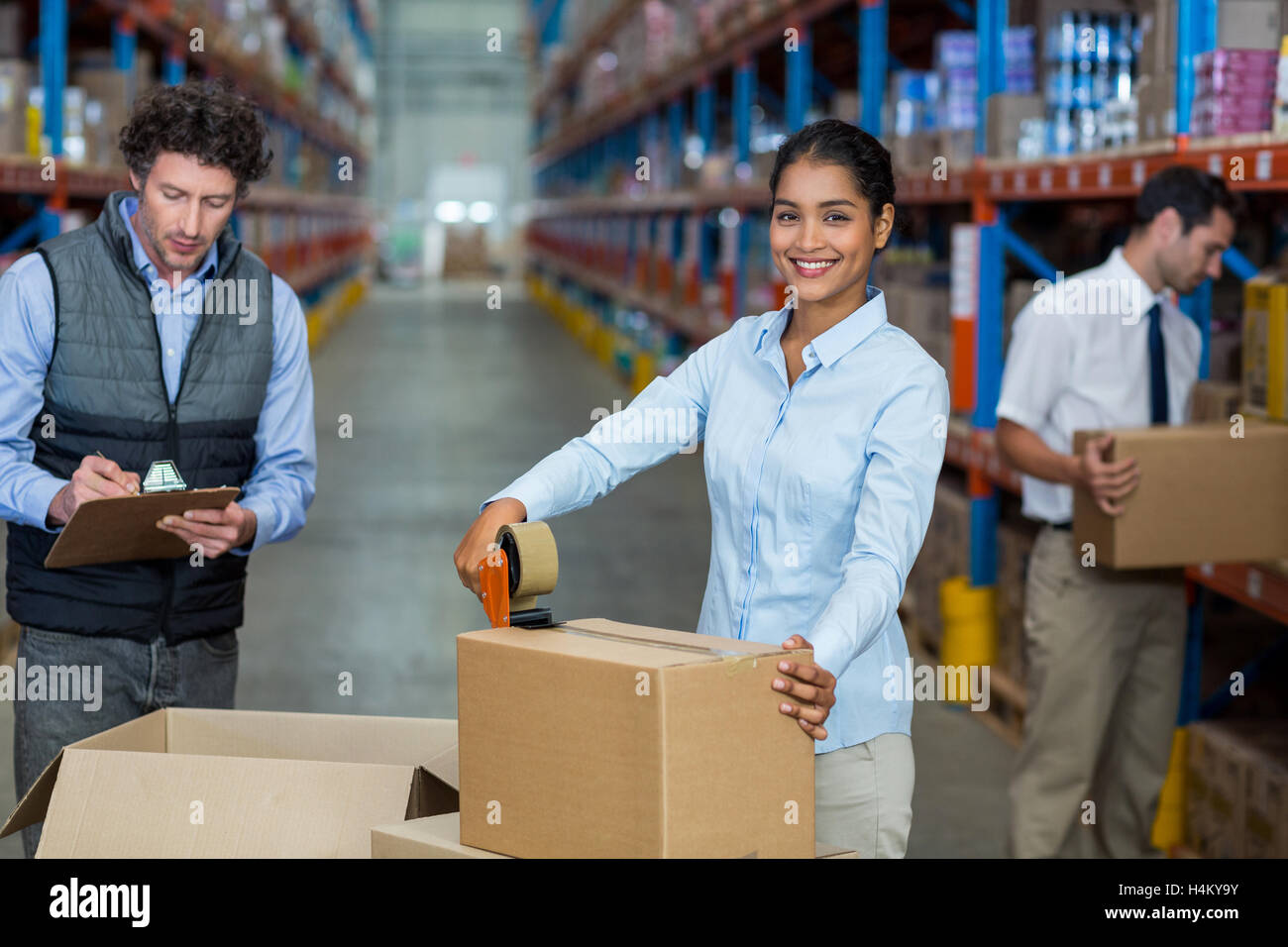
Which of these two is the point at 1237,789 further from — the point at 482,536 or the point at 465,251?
the point at 465,251

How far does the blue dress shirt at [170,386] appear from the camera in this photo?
2244 mm

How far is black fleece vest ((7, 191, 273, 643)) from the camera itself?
230 cm

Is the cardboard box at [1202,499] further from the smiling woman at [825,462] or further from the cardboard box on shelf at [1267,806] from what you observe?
the smiling woman at [825,462]

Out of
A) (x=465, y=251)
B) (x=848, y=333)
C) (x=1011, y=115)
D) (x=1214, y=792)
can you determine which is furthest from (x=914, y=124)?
(x=465, y=251)

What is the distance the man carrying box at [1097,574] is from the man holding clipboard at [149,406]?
188cm

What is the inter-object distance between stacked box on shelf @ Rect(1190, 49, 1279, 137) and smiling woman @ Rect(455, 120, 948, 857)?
6.68 feet

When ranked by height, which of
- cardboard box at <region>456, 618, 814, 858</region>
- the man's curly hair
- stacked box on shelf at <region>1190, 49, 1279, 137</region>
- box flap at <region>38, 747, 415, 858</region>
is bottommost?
box flap at <region>38, 747, 415, 858</region>

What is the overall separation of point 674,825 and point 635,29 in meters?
13.3

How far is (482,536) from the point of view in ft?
5.47

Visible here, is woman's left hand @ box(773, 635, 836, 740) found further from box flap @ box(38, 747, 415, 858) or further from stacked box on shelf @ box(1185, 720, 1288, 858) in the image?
stacked box on shelf @ box(1185, 720, 1288, 858)

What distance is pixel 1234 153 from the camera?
3.39 meters

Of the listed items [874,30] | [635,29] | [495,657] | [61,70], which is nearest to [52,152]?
[61,70]

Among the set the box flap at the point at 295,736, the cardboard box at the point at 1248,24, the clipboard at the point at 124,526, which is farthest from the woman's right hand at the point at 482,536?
the cardboard box at the point at 1248,24

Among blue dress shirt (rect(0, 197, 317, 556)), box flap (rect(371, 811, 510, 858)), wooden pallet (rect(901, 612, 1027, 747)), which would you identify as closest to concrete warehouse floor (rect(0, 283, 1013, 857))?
wooden pallet (rect(901, 612, 1027, 747))
